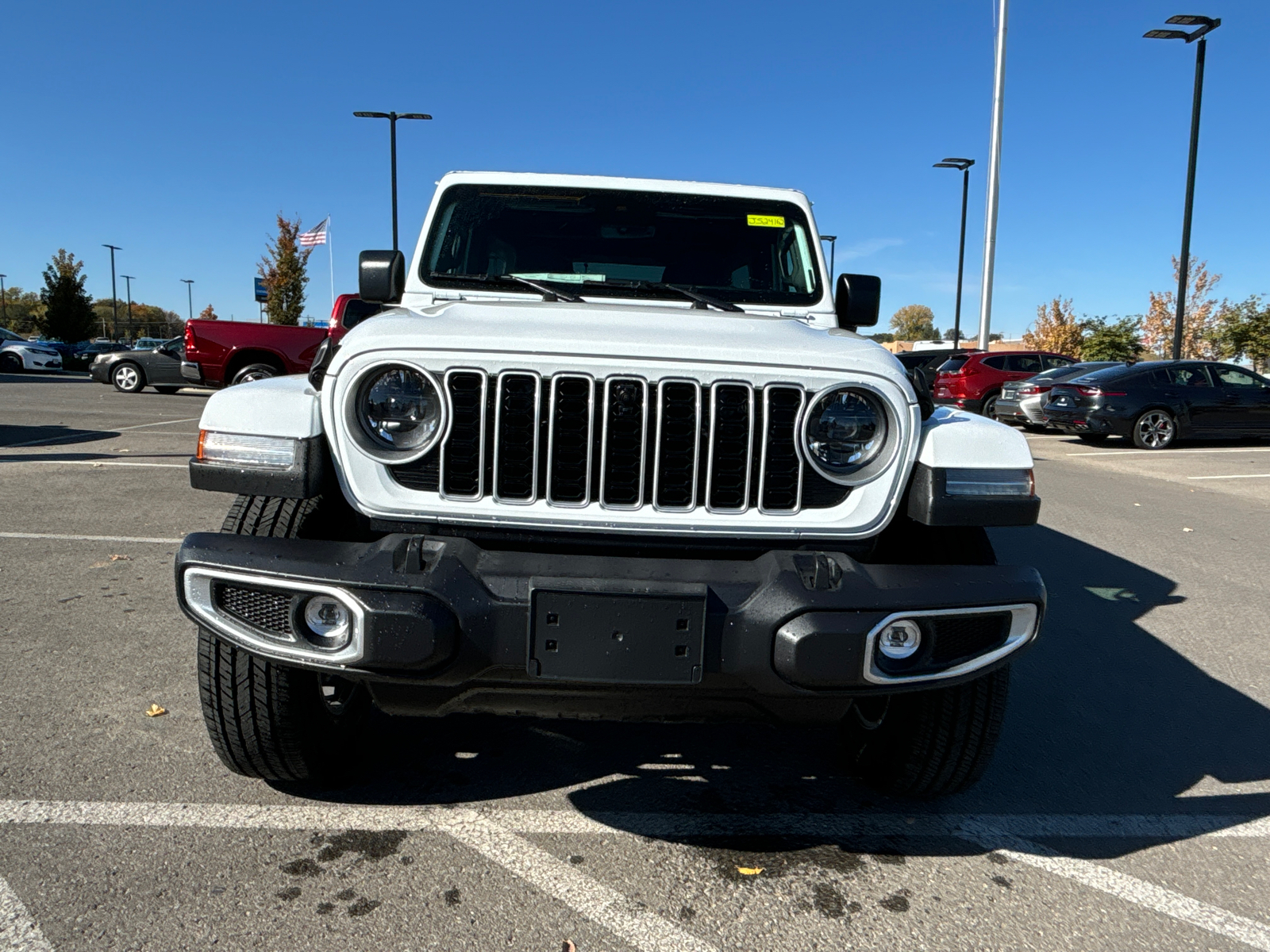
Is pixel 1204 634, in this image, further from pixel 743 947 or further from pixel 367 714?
pixel 367 714

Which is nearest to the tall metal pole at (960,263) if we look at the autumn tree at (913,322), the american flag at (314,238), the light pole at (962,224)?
the light pole at (962,224)

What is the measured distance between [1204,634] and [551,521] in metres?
3.96

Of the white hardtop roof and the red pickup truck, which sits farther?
the red pickup truck

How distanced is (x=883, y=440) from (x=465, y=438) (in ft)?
3.44

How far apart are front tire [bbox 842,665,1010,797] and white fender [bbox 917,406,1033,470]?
0.56 meters

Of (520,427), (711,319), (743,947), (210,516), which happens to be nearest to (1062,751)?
(743,947)

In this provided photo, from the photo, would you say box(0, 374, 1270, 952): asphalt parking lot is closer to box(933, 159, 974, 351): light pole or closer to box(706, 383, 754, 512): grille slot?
box(706, 383, 754, 512): grille slot

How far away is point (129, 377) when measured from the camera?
70.8 feet

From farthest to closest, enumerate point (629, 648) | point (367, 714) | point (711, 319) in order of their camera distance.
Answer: point (367, 714) → point (711, 319) → point (629, 648)

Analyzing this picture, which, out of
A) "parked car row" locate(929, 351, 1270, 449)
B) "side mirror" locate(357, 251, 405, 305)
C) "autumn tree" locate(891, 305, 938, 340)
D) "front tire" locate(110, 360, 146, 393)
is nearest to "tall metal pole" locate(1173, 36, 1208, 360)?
"parked car row" locate(929, 351, 1270, 449)

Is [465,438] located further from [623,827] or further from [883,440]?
[623,827]

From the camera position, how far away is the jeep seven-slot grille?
236 centimetres

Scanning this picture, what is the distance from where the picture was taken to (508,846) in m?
2.62

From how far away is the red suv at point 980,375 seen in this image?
19.7 m
